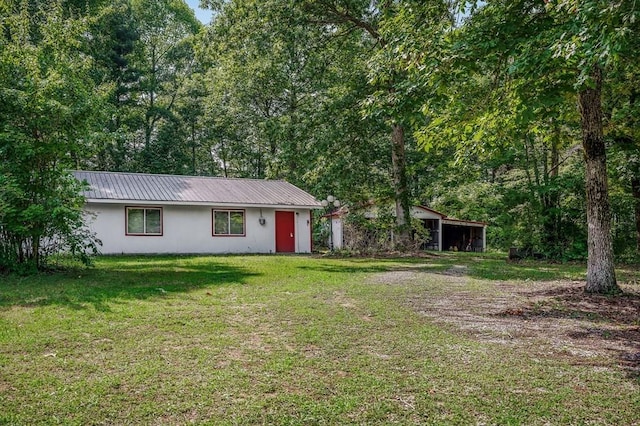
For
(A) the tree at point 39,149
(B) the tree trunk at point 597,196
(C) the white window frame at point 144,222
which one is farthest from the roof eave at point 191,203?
(B) the tree trunk at point 597,196

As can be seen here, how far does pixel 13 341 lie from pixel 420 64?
557 centimetres

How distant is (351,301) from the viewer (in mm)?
6684

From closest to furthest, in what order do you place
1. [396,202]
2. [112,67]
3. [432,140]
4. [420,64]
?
[420,64]
[432,140]
[396,202]
[112,67]

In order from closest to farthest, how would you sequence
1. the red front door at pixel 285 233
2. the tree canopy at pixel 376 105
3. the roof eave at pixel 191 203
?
the tree canopy at pixel 376 105 < the roof eave at pixel 191 203 < the red front door at pixel 285 233

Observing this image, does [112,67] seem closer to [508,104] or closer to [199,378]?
[508,104]

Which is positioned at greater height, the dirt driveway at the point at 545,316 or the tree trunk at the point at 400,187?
the tree trunk at the point at 400,187

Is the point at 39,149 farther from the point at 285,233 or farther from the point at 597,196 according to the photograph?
the point at 285,233

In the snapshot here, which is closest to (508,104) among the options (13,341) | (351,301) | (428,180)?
(351,301)

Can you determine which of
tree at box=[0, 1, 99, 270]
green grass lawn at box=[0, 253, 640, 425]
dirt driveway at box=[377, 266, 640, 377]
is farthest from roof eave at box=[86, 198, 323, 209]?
dirt driveway at box=[377, 266, 640, 377]

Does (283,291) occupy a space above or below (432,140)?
below

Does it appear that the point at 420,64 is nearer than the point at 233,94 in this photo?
Yes

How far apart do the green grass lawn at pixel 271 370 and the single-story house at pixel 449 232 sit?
16.8 metres

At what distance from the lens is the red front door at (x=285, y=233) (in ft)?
60.7

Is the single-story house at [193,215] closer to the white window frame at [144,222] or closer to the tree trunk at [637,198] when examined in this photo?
the white window frame at [144,222]
